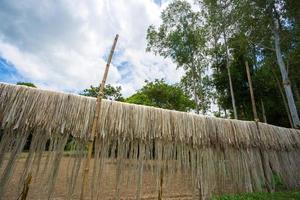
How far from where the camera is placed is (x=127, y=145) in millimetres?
4547

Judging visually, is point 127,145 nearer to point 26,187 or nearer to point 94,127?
point 94,127

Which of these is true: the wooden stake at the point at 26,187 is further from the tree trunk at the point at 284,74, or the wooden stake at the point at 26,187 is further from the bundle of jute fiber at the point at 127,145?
the tree trunk at the point at 284,74

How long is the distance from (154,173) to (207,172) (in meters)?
1.45

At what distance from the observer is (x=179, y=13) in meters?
18.5

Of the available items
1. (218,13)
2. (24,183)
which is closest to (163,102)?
(218,13)

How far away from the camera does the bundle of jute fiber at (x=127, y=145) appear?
383 centimetres

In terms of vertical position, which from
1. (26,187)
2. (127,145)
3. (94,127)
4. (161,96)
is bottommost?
(26,187)

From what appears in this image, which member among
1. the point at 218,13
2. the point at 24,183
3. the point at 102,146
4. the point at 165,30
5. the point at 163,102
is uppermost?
the point at 165,30

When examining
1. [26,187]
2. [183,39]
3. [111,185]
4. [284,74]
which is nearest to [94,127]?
[26,187]

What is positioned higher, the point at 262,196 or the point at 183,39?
the point at 183,39

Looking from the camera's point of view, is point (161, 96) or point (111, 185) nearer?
point (111, 185)

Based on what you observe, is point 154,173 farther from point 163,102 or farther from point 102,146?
point 163,102

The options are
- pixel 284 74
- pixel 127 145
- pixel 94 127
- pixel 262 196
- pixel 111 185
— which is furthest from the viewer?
pixel 284 74

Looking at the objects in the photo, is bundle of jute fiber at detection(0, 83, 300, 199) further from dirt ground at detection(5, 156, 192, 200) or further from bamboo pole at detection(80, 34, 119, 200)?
bamboo pole at detection(80, 34, 119, 200)
